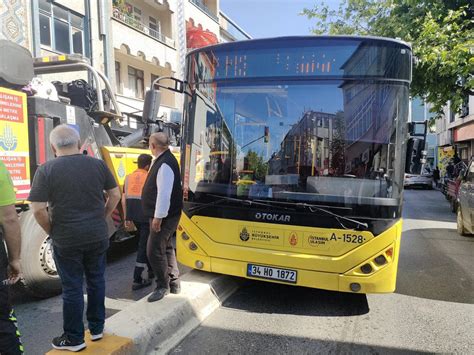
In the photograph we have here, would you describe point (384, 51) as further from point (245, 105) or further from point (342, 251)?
point (342, 251)

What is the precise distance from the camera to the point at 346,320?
171 inches

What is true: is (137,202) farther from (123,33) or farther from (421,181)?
(421,181)

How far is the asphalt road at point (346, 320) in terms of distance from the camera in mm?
3742

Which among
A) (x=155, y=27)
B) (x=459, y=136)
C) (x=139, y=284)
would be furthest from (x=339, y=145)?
(x=459, y=136)

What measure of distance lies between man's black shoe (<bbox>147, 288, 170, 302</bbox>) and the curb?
5 cm

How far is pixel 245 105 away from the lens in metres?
4.66

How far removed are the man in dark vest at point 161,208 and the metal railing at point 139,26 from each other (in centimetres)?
1396

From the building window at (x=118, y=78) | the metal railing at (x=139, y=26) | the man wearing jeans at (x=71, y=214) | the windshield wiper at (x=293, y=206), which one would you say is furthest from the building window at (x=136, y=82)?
the man wearing jeans at (x=71, y=214)

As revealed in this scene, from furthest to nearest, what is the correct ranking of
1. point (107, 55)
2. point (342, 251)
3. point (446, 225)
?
point (107, 55)
point (446, 225)
point (342, 251)

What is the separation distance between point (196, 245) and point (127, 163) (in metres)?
2.35

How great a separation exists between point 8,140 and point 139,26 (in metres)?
15.6

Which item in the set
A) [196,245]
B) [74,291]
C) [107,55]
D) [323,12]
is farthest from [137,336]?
[323,12]

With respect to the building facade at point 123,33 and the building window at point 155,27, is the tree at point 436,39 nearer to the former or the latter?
the building facade at point 123,33

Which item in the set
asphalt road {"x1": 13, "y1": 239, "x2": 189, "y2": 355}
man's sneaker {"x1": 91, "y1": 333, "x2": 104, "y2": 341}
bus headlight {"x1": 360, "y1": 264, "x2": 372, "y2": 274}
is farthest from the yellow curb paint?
bus headlight {"x1": 360, "y1": 264, "x2": 372, "y2": 274}
